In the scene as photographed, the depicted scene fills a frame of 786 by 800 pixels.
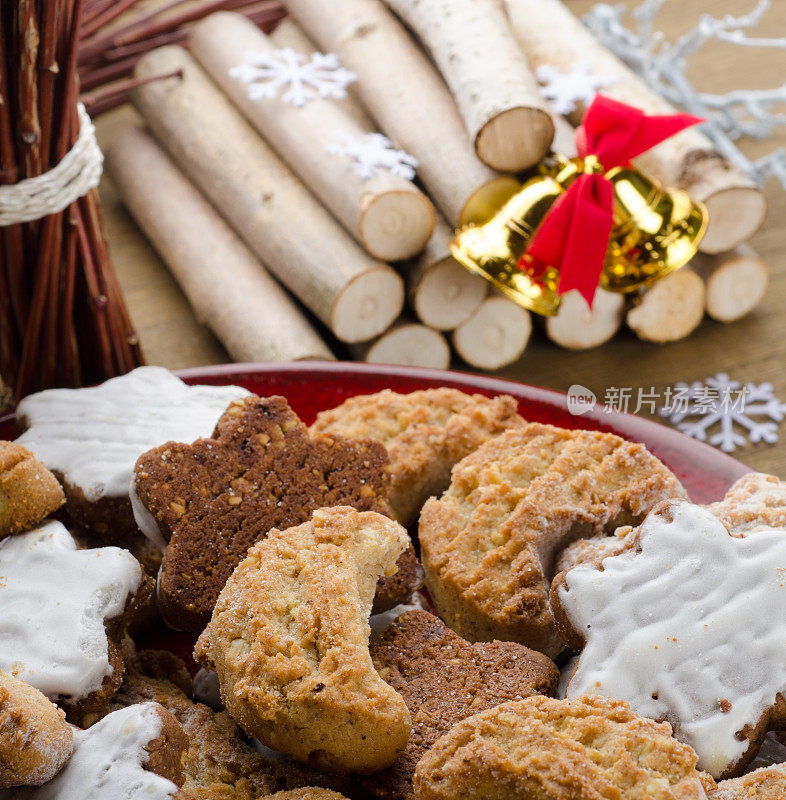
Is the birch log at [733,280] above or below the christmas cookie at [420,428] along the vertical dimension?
above

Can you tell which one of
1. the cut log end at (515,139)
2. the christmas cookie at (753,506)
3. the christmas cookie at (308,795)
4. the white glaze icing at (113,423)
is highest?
the cut log end at (515,139)

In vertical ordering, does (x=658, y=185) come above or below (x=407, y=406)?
above

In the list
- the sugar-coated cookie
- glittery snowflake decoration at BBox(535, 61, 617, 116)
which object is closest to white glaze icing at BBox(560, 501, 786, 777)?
the sugar-coated cookie

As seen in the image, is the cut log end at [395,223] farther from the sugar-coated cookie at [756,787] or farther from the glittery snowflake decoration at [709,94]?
the sugar-coated cookie at [756,787]

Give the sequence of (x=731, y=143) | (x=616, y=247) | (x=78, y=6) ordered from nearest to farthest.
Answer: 1. (x=78, y=6)
2. (x=616, y=247)
3. (x=731, y=143)

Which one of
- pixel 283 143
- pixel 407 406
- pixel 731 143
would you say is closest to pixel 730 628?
pixel 407 406

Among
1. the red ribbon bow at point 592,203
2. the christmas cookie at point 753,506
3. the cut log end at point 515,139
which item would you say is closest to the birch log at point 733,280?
the red ribbon bow at point 592,203

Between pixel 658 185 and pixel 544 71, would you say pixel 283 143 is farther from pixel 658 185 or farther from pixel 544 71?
pixel 658 185
